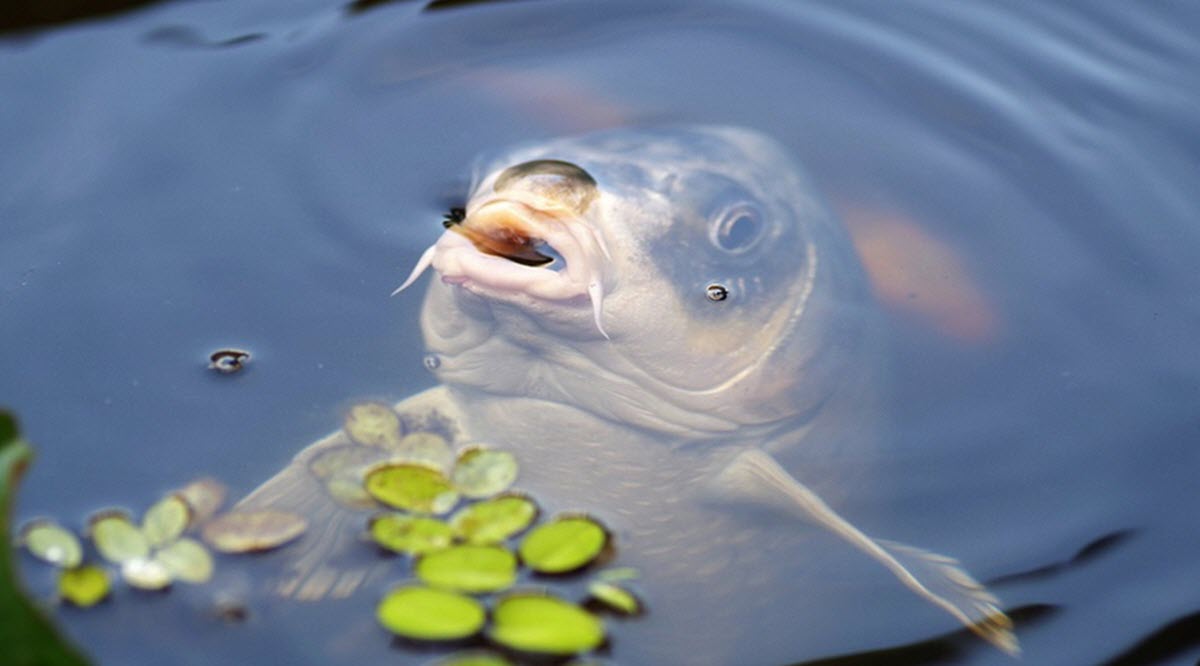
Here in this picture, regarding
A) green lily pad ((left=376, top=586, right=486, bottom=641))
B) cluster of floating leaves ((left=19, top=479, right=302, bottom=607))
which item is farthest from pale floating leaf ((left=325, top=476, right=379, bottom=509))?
green lily pad ((left=376, top=586, right=486, bottom=641))

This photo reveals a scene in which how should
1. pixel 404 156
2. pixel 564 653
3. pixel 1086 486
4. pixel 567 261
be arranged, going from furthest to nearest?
pixel 404 156, pixel 1086 486, pixel 567 261, pixel 564 653

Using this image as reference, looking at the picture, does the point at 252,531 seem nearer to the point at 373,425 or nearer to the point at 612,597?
the point at 373,425

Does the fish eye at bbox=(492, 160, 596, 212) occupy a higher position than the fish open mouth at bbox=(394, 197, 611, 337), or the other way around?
the fish eye at bbox=(492, 160, 596, 212)

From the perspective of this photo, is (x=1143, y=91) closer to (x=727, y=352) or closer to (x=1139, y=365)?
(x=1139, y=365)

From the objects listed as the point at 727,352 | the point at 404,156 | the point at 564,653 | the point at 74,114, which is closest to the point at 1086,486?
the point at 727,352

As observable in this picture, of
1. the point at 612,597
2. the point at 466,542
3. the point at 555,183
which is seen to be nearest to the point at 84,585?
the point at 466,542

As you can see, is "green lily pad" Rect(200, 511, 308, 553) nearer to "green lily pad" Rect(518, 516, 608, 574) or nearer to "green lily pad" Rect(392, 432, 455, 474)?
"green lily pad" Rect(392, 432, 455, 474)

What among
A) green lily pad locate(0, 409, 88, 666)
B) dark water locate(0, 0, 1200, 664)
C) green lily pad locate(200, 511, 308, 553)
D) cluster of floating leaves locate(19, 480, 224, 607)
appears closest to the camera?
green lily pad locate(0, 409, 88, 666)
